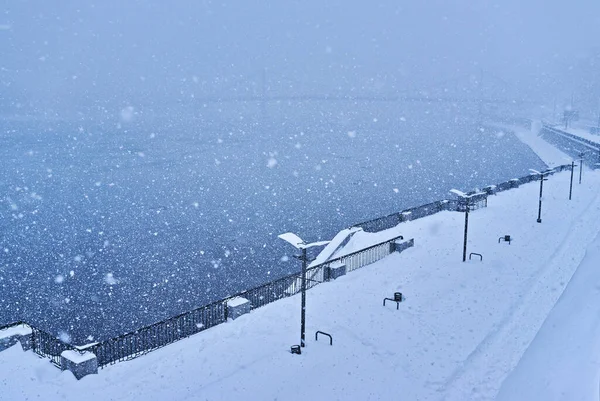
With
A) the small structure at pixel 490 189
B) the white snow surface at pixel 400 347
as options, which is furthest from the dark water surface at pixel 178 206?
the small structure at pixel 490 189

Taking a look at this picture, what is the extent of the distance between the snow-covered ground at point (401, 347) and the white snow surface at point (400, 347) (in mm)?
40

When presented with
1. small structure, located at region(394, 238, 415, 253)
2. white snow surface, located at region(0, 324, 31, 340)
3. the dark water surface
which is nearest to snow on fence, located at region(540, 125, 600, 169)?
the dark water surface

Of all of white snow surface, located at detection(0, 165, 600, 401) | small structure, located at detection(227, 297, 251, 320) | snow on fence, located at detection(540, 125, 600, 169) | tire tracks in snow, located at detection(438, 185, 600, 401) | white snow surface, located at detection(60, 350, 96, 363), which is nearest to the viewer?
white snow surface, located at detection(0, 165, 600, 401)

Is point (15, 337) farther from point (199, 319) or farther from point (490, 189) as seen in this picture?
point (490, 189)

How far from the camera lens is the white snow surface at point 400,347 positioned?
14586 millimetres

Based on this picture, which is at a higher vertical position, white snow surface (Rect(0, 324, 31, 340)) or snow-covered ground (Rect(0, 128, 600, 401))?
white snow surface (Rect(0, 324, 31, 340))

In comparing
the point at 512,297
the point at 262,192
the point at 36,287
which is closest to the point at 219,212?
the point at 262,192

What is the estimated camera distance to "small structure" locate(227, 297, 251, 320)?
61.3ft

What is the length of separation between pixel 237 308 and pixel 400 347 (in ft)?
18.0

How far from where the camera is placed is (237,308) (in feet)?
61.4

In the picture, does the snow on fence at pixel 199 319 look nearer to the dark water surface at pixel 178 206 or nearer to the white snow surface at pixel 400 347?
the white snow surface at pixel 400 347

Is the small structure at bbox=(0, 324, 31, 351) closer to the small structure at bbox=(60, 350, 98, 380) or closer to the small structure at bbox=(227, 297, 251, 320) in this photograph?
the small structure at bbox=(60, 350, 98, 380)

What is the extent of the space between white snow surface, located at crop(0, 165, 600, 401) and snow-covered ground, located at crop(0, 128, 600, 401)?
40 millimetres

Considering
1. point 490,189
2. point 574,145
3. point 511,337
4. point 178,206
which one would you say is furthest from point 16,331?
point 574,145
